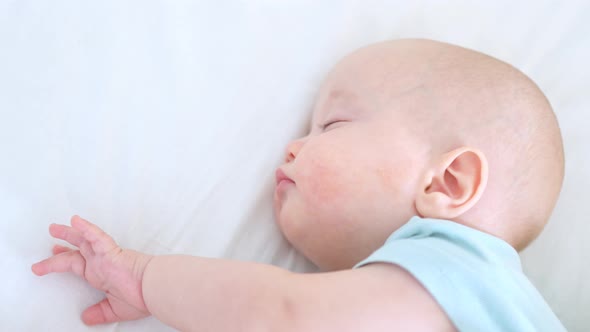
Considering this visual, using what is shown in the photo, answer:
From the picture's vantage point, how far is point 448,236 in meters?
0.92

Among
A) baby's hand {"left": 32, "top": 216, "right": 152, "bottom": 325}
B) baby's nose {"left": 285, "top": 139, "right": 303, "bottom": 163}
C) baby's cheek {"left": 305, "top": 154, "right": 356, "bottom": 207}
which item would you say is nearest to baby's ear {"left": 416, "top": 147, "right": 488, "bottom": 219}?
baby's cheek {"left": 305, "top": 154, "right": 356, "bottom": 207}

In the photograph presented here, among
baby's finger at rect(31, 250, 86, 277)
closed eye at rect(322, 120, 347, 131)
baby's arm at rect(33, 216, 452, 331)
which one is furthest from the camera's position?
closed eye at rect(322, 120, 347, 131)

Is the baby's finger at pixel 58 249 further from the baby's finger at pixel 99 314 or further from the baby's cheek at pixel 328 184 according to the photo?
the baby's cheek at pixel 328 184

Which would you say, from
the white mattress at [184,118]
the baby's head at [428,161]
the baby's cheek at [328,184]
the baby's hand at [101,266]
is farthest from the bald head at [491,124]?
the baby's hand at [101,266]

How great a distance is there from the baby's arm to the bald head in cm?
21

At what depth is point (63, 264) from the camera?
958 millimetres

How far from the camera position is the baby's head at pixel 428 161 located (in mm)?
990

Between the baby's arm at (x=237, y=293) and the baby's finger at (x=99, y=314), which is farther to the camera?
the baby's finger at (x=99, y=314)

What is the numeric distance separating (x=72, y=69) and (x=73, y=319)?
418 millimetres

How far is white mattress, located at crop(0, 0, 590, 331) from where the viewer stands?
1.02 meters

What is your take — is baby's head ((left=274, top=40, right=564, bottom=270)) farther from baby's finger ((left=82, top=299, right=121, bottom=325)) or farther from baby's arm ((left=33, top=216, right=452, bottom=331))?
baby's finger ((left=82, top=299, right=121, bottom=325))

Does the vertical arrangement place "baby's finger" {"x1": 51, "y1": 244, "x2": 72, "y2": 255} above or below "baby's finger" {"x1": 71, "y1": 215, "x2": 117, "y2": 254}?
below

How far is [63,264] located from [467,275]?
58cm

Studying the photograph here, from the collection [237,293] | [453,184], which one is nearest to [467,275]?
[453,184]
